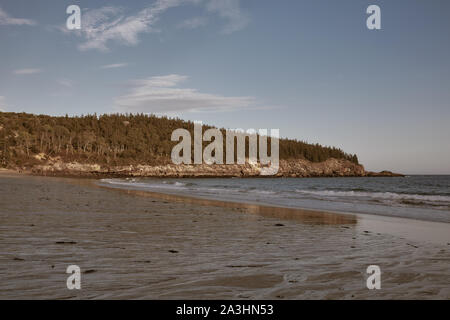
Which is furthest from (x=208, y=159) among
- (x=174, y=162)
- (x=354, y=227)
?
(x=354, y=227)

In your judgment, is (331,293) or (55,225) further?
(55,225)

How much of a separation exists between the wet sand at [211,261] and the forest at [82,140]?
108 m

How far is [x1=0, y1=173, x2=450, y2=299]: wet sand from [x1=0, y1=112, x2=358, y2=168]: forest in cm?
10793

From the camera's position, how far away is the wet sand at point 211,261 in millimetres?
4031

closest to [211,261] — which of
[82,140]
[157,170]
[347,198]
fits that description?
[347,198]

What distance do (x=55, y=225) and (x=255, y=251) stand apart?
551 centimetres

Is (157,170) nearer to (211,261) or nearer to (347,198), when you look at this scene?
(347,198)

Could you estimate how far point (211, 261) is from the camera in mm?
5543

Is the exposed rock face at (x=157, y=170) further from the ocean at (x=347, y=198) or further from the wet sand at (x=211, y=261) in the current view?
the wet sand at (x=211, y=261)

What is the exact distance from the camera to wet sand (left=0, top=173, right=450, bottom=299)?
403cm

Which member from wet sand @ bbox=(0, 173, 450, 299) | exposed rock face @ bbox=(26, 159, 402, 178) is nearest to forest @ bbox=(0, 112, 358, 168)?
exposed rock face @ bbox=(26, 159, 402, 178)

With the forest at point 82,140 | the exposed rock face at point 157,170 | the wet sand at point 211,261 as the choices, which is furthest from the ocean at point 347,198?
the forest at point 82,140

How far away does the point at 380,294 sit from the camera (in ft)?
13.4
